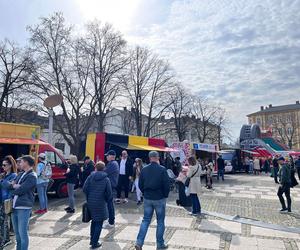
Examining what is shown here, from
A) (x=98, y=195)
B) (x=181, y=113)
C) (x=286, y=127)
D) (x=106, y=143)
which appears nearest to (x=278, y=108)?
(x=286, y=127)

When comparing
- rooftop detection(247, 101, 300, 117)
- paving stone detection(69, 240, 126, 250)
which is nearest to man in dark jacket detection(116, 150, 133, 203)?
paving stone detection(69, 240, 126, 250)

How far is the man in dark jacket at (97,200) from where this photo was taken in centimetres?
582

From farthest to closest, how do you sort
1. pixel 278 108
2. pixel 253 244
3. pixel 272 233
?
1. pixel 278 108
2. pixel 272 233
3. pixel 253 244

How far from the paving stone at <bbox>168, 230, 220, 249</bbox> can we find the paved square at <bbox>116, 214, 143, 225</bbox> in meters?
1.49

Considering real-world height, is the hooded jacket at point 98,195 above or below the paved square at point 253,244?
above

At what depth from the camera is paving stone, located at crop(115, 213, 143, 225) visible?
8156 millimetres

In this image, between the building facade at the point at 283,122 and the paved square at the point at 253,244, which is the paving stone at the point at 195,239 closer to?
the paved square at the point at 253,244

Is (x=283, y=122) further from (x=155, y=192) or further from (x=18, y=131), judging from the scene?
(x=155, y=192)

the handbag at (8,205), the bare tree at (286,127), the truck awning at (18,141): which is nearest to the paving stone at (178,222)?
the handbag at (8,205)

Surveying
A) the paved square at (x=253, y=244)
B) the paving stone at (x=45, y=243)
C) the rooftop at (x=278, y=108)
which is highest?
the rooftop at (x=278, y=108)

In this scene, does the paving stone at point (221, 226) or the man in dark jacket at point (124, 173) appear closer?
the paving stone at point (221, 226)

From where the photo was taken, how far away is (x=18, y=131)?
11336 millimetres

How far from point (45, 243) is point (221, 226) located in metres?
4.22

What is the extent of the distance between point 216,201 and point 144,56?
26398 mm
